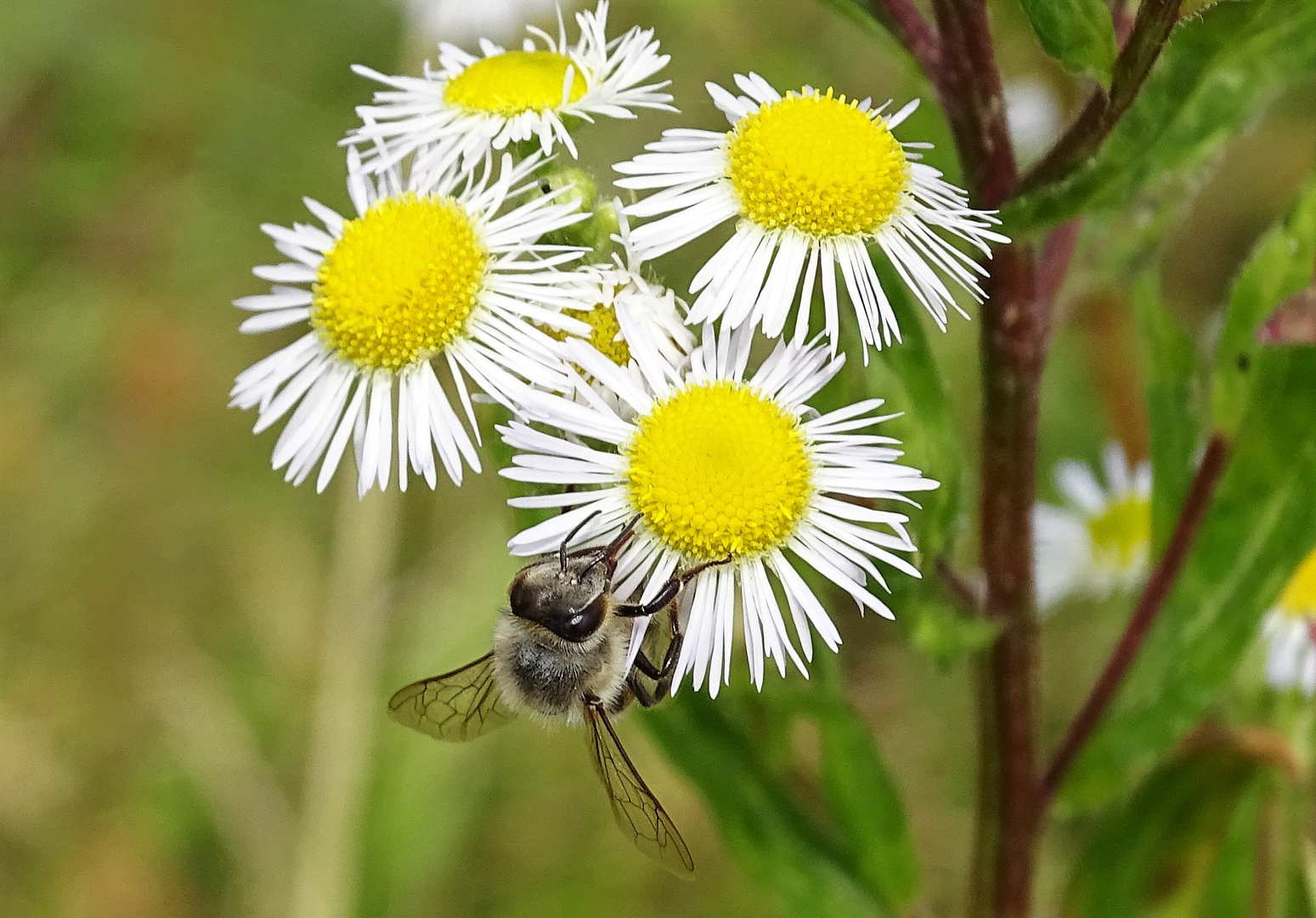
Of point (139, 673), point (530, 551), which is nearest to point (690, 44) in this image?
point (139, 673)

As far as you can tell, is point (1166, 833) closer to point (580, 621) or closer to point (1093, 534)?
point (1093, 534)

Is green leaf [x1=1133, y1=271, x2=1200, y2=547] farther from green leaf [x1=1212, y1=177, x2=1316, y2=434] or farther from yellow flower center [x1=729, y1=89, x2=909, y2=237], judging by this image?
yellow flower center [x1=729, y1=89, x2=909, y2=237]

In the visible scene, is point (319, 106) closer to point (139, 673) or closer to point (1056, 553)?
point (139, 673)

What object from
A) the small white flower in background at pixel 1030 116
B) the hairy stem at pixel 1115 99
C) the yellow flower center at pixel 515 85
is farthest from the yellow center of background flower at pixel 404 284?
the small white flower in background at pixel 1030 116

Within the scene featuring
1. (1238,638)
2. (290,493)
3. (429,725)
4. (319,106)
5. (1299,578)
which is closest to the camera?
(1238,638)

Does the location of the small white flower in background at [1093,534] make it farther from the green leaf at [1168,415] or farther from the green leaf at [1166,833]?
the green leaf at [1168,415]
